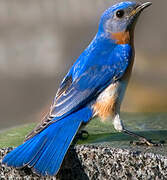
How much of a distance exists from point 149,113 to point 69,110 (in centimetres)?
123

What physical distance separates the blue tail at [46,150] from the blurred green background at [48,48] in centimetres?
445

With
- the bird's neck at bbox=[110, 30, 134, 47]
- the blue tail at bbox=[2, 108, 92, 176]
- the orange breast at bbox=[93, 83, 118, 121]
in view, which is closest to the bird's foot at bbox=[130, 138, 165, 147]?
the orange breast at bbox=[93, 83, 118, 121]

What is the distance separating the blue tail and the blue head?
0.77 m

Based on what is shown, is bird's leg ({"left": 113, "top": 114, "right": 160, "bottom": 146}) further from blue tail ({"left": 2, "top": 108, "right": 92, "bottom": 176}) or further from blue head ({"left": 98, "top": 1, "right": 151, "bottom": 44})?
blue head ({"left": 98, "top": 1, "right": 151, "bottom": 44})

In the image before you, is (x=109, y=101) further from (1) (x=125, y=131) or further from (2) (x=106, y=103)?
(1) (x=125, y=131)

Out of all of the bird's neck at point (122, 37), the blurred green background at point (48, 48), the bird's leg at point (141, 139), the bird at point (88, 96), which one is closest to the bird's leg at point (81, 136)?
the bird at point (88, 96)

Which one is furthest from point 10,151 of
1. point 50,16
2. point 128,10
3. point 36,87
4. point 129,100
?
point 50,16

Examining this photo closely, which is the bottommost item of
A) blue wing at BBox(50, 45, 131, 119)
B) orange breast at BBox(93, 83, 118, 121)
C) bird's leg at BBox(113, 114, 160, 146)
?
bird's leg at BBox(113, 114, 160, 146)

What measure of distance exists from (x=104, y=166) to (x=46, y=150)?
0.34 metres

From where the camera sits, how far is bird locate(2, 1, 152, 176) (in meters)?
3.66

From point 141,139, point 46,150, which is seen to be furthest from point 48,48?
point 46,150

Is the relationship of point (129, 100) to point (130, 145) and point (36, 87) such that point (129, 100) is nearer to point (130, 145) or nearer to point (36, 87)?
point (36, 87)

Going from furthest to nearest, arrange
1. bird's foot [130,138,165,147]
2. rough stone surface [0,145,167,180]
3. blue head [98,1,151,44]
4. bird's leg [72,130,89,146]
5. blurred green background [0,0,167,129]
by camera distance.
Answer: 1. blurred green background [0,0,167,129]
2. blue head [98,1,151,44]
3. bird's leg [72,130,89,146]
4. bird's foot [130,138,165,147]
5. rough stone surface [0,145,167,180]

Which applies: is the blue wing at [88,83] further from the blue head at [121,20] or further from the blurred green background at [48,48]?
the blurred green background at [48,48]
